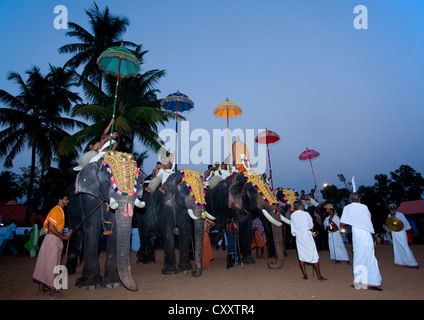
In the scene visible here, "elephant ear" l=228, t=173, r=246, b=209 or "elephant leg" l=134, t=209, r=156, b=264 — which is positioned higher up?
"elephant ear" l=228, t=173, r=246, b=209

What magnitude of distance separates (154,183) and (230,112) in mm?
5170

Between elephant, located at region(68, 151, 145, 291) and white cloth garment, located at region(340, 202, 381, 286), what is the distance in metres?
4.49

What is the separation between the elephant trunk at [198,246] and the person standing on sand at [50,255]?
3.03 meters

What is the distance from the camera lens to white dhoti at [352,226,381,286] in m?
5.15

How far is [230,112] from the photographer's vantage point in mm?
11844

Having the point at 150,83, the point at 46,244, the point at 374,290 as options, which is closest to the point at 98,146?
the point at 46,244

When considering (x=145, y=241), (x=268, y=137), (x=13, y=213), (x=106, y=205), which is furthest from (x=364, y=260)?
(x=13, y=213)

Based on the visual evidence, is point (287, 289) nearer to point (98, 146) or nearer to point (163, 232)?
point (163, 232)

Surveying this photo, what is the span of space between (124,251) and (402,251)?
26.4 feet

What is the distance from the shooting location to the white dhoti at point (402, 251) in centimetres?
780

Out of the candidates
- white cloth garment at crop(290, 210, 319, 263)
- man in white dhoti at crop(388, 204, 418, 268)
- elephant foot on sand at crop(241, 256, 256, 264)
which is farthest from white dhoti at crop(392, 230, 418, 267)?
elephant foot on sand at crop(241, 256, 256, 264)

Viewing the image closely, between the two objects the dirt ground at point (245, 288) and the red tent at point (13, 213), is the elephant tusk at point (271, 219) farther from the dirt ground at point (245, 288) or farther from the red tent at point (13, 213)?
the red tent at point (13, 213)

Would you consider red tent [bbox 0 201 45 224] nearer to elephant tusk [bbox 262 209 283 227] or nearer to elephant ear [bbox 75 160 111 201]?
elephant ear [bbox 75 160 111 201]

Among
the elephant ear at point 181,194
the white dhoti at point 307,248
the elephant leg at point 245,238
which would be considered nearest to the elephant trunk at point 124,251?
the elephant ear at point 181,194
